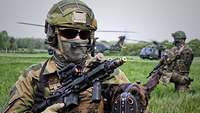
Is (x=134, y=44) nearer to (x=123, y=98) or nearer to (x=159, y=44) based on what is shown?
(x=159, y=44)

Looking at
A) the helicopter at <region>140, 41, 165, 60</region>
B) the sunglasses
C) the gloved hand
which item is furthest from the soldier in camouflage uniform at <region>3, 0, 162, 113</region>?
the helicopter at <region>140, 41, 165, 60</region>

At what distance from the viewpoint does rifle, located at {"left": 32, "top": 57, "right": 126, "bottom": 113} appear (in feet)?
10.9

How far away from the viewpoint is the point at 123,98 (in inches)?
122

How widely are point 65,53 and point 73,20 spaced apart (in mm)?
236

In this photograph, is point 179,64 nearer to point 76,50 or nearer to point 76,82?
point 76,50

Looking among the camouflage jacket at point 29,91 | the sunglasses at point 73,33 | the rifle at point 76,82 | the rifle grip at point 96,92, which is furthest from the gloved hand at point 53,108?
the sunglasses at point 73,33

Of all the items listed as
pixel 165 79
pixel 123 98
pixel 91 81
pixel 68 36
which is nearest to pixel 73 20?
pixel 68 36

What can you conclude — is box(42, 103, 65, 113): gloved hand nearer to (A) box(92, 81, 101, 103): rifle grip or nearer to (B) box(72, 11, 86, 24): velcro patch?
(A) box(92, 81, 101, 103): rifle grip

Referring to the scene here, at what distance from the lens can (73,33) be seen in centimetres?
393

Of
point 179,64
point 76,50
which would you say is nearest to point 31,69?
point 76,50

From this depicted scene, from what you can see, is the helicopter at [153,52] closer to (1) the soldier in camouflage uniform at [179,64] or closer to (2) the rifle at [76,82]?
(1) the soldier in camouflage uniform at [179,64]

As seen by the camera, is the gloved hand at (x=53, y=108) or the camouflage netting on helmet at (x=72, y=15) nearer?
the gloved hand at (x=53, y=108)

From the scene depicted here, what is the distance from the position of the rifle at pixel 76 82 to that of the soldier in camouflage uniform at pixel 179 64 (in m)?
9.26

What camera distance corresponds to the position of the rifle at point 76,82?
3.32 meters
